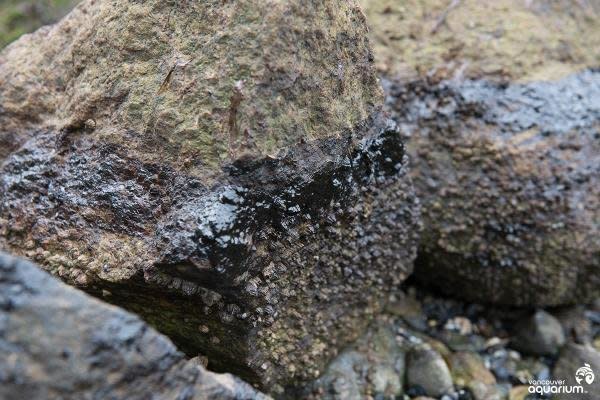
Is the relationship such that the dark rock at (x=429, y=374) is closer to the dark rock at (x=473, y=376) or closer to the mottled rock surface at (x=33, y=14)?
the dark rock at (x=473, y=376)

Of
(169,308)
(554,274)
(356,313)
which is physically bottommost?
(554,274)

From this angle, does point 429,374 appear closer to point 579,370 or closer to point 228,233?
point 579,370

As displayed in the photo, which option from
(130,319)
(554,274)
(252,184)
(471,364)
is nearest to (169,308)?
(252,184)

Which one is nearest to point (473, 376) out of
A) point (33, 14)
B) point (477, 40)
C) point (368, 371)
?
point (368, 371)

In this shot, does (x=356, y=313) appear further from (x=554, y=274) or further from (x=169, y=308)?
(x=554, y=274)

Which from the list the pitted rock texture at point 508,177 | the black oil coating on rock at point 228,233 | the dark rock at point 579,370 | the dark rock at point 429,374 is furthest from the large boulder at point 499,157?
the black oil coating on rock at point 228,233

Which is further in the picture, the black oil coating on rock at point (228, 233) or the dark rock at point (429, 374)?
the dark rock at point (429, 374)
